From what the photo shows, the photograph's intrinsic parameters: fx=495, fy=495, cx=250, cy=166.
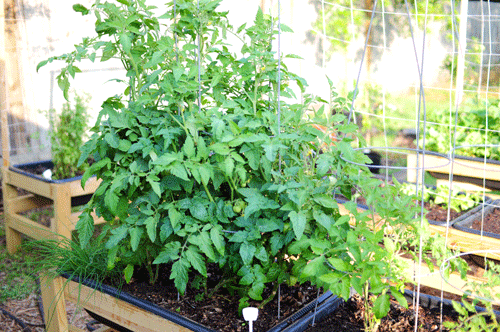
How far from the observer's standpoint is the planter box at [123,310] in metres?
1.45

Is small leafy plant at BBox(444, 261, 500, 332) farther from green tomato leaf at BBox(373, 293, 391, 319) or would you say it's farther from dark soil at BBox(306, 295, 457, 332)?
dark soil at BBox(306, 295, 457, 332)

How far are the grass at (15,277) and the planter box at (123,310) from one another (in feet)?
2.71

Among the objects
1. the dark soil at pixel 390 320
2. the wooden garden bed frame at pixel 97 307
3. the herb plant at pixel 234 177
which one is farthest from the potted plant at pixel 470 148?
the herb plant at pixel 234 177

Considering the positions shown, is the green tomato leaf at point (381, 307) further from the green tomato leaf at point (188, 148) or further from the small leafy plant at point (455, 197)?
the small leafy plant at point (455, 197)

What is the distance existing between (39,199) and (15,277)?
1.90ft

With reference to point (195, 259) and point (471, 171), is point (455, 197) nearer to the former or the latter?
point (471, 171)

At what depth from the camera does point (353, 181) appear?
1.44 m

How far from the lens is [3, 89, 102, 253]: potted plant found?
302 cm

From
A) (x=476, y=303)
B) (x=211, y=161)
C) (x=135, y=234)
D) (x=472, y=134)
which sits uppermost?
(x=211, y=161)

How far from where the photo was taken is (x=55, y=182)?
2977mm

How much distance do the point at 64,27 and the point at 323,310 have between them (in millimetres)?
2979

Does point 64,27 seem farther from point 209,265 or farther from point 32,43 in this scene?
point 209,265

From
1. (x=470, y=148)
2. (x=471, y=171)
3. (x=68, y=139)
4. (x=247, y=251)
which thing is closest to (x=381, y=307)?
(x=247, y=251)

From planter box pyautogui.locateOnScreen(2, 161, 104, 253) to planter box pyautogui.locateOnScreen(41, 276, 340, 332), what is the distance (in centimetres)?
103
